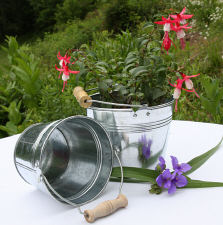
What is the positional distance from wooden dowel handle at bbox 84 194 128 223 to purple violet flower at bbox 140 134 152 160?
0.18 metres

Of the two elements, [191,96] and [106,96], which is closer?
[106,96]

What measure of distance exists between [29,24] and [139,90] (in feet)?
34.6

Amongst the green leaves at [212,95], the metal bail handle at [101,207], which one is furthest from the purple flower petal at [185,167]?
the green leaves at [212,95]

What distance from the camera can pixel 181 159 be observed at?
3.26 ft

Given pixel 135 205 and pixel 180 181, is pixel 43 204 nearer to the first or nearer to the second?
pixel 135 205

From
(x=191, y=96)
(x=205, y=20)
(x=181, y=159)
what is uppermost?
(x=181, y=159)

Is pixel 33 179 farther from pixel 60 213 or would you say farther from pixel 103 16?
pixel 103 16

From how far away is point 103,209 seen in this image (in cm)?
71

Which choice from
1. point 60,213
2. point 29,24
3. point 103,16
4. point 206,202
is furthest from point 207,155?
point 29,24

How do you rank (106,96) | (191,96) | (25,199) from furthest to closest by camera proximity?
(191,96)
(106,96)
(25,199)

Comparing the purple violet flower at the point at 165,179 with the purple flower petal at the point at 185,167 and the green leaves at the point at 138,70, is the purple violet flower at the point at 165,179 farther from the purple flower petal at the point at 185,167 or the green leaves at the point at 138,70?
the green leaves at the point at 138,70

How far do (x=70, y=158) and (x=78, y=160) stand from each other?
3 centimetres

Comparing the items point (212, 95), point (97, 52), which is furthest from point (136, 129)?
point (97, 52)

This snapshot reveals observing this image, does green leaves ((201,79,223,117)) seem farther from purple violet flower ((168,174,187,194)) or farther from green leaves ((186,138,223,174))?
purple violet flower ((168,174,187,194))
